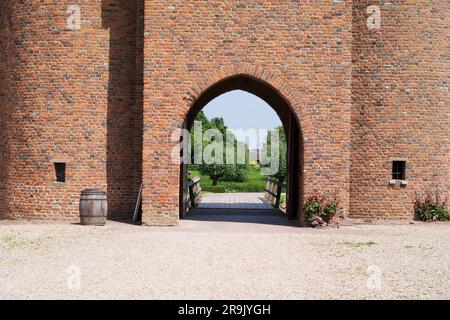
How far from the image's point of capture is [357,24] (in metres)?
15.1

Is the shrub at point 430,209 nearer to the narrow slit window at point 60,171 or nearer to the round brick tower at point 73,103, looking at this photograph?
the round brick tower at point 73,103

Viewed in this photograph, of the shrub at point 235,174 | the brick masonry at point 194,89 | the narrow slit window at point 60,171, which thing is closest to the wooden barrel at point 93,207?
the brick masonry at point 194,89

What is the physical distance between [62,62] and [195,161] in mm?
27605

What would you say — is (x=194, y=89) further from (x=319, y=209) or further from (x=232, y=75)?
(x=319, y=209)

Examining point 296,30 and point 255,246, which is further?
point 296,30

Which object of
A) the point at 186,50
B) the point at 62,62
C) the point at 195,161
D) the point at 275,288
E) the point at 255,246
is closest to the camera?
the point at 275,288

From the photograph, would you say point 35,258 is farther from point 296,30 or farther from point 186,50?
point 296,30

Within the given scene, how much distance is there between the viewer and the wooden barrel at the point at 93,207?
1334 centimetres

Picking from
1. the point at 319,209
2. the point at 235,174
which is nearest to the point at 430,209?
the point at 319,209

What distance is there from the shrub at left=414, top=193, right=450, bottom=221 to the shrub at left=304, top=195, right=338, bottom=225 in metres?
2.87

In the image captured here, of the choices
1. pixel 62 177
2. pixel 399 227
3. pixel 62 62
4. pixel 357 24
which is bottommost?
pixel 399 227

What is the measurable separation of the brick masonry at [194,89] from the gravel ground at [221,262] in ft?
5.08

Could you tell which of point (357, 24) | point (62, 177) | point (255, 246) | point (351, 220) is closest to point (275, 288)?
point (255, 246)

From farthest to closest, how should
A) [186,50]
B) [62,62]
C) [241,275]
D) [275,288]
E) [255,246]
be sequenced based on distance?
[62,62]
[186,50]
[255,246]
[241,275]
[275,288]
